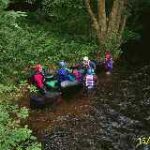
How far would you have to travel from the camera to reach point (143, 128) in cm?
1783

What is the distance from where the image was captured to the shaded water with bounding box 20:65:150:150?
16578mm

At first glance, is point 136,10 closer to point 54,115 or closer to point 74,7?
point 74,7

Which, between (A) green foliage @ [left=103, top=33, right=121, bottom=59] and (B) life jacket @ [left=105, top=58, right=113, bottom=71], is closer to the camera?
(B) life jacket @ [left=105, top=58, right=113, bottom=71]

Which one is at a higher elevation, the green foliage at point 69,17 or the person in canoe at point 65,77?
the green foliage at point 69,17

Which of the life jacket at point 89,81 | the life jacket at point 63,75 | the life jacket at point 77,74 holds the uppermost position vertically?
the life jacket at point 63,75

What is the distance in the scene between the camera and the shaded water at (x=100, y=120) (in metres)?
16.6

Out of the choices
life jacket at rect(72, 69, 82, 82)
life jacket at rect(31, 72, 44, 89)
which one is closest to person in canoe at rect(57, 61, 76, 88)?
life jacket at rect(72, 69, 82, 82)

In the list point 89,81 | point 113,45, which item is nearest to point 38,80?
point 89,81

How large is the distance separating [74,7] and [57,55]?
5271mm

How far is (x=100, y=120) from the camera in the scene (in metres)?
18.7

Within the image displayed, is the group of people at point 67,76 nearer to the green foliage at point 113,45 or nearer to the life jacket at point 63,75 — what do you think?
the life jacket at point 63,75

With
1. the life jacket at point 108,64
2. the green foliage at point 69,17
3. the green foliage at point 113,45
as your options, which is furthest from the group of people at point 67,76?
the green foliage at point 69,17

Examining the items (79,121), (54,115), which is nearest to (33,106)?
(54,115)

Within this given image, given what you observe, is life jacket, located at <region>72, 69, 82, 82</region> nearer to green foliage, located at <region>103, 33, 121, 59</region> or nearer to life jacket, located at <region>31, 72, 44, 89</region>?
life jacket, located at <region>31, 72, 44, 89</region>
